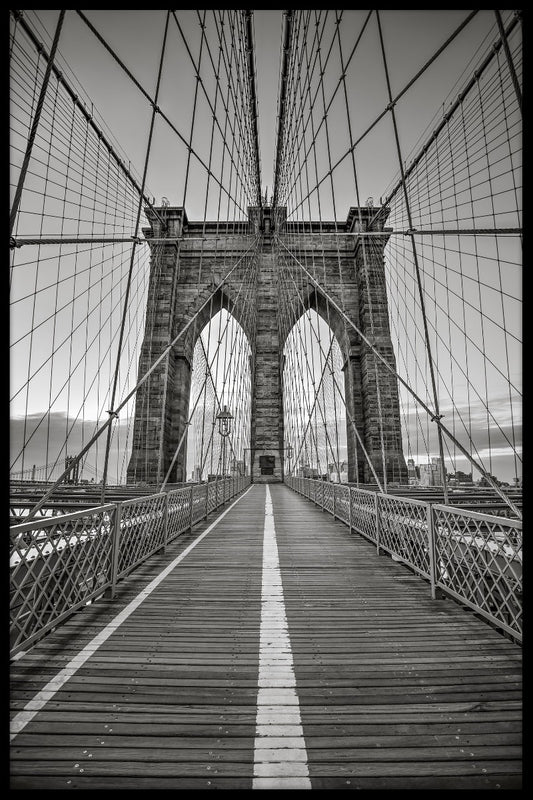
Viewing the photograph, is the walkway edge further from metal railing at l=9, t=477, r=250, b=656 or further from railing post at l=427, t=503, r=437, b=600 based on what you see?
railing post at l=427, t=503, r=437, b=600

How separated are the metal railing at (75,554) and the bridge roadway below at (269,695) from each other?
17 cm

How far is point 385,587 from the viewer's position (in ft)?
11.2

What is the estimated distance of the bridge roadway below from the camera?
4.41 feet

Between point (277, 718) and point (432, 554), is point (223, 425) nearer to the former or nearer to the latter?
point (432, 554)

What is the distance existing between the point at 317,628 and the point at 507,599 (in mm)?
1217

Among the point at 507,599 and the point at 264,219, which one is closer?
the point at 507,599

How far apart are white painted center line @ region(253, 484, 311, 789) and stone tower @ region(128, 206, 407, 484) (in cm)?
1484

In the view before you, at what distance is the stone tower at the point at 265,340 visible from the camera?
17688mm

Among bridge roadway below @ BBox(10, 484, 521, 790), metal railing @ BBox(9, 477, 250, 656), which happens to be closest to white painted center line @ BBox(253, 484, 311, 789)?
bridge roadway below @ BBox(10, 484, 521, 790)

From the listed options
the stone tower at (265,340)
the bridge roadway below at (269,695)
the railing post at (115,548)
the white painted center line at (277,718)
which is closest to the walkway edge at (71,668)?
the bridge roadway below at (269,695)

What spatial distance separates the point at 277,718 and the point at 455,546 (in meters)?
1.98

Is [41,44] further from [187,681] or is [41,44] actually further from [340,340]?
[340,340]

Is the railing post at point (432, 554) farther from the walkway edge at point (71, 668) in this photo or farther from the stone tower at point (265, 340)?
the stone tower at point (265, 340)
